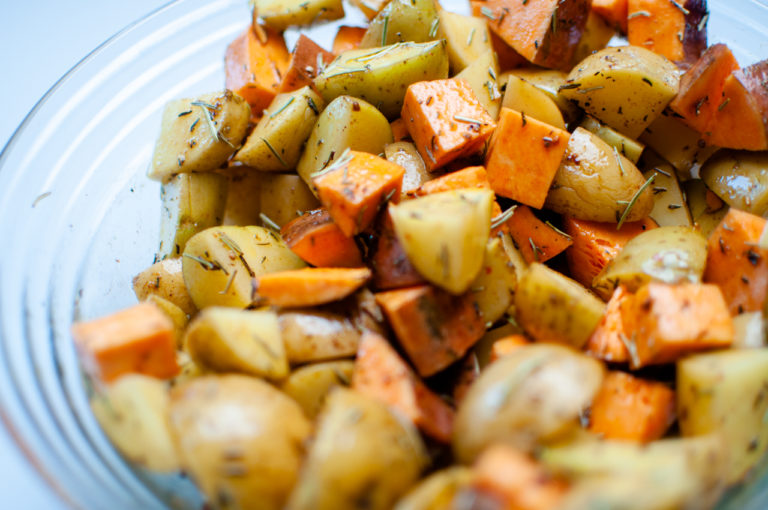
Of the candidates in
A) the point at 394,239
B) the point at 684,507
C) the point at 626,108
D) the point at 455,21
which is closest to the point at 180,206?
the point at 394,239

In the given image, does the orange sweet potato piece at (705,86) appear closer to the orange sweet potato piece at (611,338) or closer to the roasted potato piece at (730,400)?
the orange sweet potato piece at (611,338)

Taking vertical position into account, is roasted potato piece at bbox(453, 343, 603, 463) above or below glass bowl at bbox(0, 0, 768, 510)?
below

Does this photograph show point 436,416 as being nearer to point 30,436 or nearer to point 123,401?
point 123,401

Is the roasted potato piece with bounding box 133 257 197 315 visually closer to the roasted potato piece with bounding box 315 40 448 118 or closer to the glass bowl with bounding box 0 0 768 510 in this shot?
the glass bowl with bounding box 0 0 768 510

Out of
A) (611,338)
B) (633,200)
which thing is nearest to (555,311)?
(611,338)

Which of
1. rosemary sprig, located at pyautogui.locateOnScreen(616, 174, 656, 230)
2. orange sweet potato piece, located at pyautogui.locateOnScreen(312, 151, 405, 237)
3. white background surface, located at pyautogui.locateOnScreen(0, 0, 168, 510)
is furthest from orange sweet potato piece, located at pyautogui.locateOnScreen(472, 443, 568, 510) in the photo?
white background surface, located at pyautogui.locateOnScreen(0, 0, 168, 510)

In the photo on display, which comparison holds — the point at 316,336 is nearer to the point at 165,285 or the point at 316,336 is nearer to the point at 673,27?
the point at 165,285

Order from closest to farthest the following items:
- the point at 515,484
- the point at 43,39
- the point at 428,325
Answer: the point at 515,484, the point at 428,325, the point at 43,39
